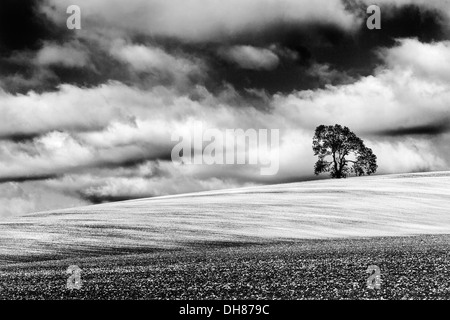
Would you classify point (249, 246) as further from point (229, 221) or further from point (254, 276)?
point (254, 276)

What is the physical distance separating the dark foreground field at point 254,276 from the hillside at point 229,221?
13.0ft

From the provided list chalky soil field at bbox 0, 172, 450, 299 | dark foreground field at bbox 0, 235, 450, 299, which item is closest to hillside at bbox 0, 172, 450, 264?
chalky soil field at bbox 0, 172, 450, 299

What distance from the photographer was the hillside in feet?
53.0

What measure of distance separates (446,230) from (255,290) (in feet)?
40.7

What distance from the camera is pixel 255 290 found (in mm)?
7594

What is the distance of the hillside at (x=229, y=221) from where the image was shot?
53.0 feet

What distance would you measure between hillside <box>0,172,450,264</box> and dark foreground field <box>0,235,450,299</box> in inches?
156

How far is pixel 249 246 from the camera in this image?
49.0ft

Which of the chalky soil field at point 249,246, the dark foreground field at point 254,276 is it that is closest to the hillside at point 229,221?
the chalky soil field at point 249,246

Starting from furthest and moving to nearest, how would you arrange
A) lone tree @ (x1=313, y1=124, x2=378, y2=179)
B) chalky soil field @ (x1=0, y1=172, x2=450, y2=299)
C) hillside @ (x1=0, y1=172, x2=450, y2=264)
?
lone tree @ (x1=313, y1=124, x2=378, y2=179)
hillside @ (x1=0, y1=172, x2=450, y2=264)
chalky soil field @ (x1=0, y1=172, x2=450, y2=299)

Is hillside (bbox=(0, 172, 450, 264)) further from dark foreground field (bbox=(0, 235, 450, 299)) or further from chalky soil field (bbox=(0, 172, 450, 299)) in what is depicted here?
dark foreground field (bbox=(0, 235, 450, 299))

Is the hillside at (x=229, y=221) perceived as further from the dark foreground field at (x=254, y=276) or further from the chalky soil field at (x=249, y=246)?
the dark foreground field at (x=254, y=276)
